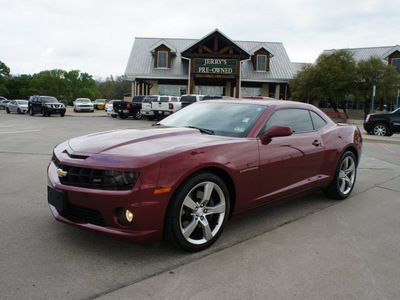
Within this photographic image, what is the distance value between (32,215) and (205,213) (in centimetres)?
211

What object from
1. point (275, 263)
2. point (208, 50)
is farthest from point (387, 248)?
point (208, 50)

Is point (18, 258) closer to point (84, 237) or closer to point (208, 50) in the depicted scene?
point (84, 237)

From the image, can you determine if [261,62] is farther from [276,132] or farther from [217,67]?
[276,132]

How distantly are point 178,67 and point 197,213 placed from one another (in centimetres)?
3229

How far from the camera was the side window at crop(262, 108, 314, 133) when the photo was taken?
4.10 meters

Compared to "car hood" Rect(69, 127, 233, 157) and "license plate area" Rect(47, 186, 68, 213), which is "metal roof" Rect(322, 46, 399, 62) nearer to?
"car hood" Rect(69, 127, 233, 157)

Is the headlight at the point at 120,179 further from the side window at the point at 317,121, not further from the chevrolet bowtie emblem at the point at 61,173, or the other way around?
the side window at the point at 317,121

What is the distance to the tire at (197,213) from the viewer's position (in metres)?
2.96

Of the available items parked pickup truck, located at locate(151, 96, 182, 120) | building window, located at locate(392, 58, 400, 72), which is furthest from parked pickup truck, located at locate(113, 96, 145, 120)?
building window, located at locate(392, 58, 400, 72)

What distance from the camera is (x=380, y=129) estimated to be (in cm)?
1694

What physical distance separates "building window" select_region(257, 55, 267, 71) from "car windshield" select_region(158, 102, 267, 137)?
31581 millimetres

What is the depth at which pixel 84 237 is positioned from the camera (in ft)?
11.2

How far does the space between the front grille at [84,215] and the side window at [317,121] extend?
3.07 metres

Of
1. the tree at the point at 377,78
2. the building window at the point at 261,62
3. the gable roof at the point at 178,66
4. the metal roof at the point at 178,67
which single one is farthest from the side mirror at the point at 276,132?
the building window at the point at 261,62
